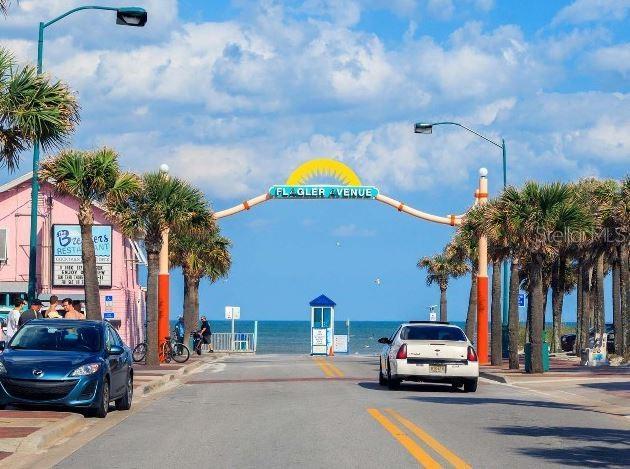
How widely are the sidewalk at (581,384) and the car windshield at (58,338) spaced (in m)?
9.22

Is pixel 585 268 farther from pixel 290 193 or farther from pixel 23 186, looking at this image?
pixel 23 186

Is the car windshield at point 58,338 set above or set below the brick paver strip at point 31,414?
above

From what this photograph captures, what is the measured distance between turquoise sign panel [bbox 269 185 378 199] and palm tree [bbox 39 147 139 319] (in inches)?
596

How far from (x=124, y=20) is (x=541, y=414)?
1271cm

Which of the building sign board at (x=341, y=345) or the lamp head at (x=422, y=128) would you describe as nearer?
the lamp head at (x=422, y=128)

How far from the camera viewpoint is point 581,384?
94.2 feet

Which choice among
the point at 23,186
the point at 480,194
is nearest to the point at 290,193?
the point at 480,194

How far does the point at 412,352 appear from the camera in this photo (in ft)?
81.6

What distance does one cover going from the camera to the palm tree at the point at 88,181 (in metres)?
31.5

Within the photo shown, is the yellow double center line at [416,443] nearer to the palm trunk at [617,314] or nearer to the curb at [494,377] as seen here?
the curb at [494,377]

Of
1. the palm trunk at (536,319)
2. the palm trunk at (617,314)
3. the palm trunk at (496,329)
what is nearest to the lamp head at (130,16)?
the palm trunk at (536,319)

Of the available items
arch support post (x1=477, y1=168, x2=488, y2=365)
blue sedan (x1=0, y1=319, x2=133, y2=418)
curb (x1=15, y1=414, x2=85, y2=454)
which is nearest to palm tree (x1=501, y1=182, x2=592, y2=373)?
arch support post (x1=477, y1=168, x2=488, y2=365)

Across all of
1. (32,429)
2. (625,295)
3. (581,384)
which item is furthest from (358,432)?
(625,295)

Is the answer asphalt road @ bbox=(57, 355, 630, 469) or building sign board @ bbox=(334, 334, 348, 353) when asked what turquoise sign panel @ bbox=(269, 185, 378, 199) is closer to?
building sign board @ bbox=(334, 334, 348, 353)
